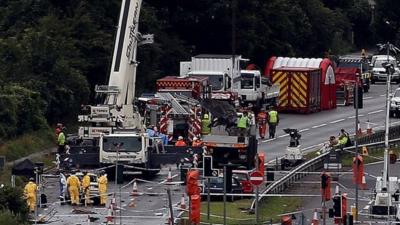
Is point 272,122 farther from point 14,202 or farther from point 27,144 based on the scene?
point 14,202

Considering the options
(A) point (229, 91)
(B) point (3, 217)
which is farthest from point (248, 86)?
(B) point (3, 217)

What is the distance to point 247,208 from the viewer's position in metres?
44.5

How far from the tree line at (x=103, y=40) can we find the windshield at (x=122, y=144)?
20.7ft

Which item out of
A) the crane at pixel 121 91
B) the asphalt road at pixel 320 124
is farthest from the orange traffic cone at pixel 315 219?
the asphalt road at pixel 320 124

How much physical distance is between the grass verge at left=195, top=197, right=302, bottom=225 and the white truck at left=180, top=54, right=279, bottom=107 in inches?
720

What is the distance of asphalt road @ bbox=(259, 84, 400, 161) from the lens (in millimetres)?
60853

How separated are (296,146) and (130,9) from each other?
714 centimetres

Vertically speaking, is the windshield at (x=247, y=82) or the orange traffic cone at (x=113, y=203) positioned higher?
the windshield at (x=247, y=82)

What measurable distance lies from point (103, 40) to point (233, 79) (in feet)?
19.9

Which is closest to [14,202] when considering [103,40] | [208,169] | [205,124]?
[208,169]

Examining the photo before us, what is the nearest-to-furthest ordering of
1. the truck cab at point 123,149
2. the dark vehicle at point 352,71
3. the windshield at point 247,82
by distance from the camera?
1. the truck cab at point 123,149
2. the windshield at point 247,82
3. the dark vehicle at point 352,71

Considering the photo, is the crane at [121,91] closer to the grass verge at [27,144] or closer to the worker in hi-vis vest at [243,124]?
the grass verge at [27,144]

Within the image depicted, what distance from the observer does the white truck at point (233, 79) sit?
2635 inches

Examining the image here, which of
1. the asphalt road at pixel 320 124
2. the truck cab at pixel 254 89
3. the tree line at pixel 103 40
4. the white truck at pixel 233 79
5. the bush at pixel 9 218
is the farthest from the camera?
the truck cab at pixel 254 89
